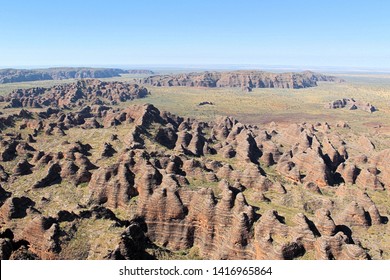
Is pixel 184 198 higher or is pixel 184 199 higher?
pixel 184 198

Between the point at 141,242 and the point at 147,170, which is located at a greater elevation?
the point at 147,170

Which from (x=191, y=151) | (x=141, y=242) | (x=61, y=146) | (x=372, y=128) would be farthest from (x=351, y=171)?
(x=372, y=128)

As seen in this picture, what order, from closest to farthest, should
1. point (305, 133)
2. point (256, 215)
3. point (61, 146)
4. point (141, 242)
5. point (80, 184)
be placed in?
point (141, 242)
point (256, 215)
point (80, 184)
point (61, 146)
point (305, 133)

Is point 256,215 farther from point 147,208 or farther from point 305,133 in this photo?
point 305,133

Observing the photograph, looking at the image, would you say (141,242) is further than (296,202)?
No

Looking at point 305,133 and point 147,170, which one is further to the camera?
point 305,133

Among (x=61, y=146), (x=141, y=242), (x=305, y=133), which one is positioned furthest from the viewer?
(x=305, y=133)

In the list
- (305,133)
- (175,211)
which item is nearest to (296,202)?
(175,211)

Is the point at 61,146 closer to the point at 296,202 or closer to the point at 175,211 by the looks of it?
the point at 175,211

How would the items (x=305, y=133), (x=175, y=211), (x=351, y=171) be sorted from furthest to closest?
(x=305, y=133) → (x=351, y=171) → (x=175, y=211)
